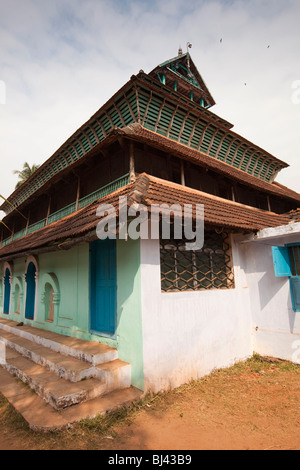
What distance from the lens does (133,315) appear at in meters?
4.50

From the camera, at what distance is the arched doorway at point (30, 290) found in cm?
941

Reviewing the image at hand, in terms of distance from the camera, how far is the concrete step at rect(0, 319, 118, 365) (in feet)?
15.2

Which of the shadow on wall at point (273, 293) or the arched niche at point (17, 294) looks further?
the arched niche at point (17, 294)

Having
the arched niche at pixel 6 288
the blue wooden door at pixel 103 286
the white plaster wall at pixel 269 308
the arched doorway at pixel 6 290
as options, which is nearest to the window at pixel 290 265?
the white plaster wall at pixel 269 308

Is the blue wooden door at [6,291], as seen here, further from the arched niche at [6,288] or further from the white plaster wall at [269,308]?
the white plaster wall at [269,308]

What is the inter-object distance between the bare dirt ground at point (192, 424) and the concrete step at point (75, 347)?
103cm

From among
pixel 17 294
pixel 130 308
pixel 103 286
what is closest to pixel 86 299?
pixel 103 286

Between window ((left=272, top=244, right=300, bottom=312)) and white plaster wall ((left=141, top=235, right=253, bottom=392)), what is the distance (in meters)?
1.13

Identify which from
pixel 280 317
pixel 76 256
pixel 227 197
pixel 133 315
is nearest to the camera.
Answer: pixel 133 315

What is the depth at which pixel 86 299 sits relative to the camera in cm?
593
